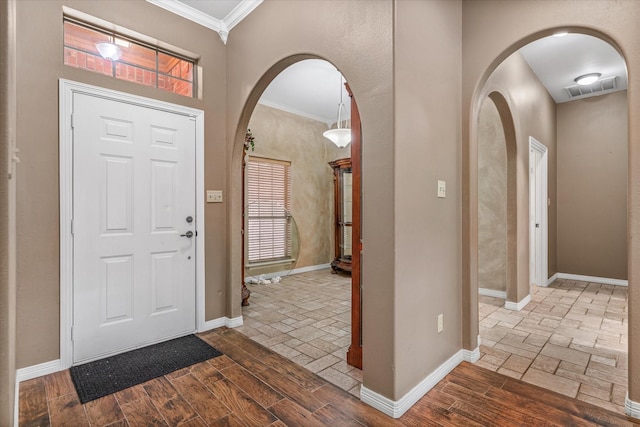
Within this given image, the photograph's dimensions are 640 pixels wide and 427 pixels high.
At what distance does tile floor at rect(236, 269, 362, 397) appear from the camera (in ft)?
7.84

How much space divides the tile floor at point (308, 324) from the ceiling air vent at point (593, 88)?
4666 mm

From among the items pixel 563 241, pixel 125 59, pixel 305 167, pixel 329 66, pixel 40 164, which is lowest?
pixel 563 241

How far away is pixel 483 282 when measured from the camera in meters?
4.37

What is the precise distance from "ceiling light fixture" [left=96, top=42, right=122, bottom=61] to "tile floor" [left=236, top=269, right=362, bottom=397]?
2.65 m

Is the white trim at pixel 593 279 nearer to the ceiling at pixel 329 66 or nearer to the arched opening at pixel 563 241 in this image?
the arched opening at pixel 563 241

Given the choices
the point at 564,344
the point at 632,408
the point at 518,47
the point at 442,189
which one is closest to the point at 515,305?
the point at 564,344

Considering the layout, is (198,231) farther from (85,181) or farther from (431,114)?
(431,114)

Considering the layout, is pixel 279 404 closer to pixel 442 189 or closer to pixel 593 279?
pixel 442 189

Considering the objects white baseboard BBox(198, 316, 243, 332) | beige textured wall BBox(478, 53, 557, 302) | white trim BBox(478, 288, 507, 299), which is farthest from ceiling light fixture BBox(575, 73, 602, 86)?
white baseboard BBox(198, 316, 243, 332)

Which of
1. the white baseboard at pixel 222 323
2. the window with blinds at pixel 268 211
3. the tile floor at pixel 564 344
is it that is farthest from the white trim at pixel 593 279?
the white baseboard at pixel 222 323

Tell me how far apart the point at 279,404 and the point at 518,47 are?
9.58 ft

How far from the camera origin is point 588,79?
452 cm

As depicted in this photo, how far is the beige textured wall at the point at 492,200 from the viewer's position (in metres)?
4.20

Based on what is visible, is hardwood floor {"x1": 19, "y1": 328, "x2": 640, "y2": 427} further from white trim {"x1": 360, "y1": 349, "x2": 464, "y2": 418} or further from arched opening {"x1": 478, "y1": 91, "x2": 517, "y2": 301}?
arched opening {"x1": 478, "y1": 91, "x2": 517, "y2": 301}
